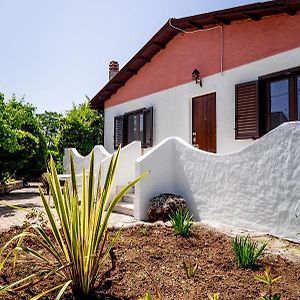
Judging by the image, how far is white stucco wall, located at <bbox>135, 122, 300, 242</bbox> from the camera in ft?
17.8

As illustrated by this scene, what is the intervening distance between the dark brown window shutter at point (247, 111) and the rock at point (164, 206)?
2.21 m

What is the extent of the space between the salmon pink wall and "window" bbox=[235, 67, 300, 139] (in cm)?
63

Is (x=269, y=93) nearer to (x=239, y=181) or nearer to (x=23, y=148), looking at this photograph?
(x=239, y=181)

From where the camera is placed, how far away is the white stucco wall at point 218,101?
7537 mm

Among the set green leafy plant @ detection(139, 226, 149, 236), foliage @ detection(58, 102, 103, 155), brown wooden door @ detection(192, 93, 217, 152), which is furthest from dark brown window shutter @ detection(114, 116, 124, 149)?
green leafy plant @ detection(139, 226, 149, 236)

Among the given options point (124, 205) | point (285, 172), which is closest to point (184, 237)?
point (285, 172)

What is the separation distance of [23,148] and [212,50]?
7036 mm

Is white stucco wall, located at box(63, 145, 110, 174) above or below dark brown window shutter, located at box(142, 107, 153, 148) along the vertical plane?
below

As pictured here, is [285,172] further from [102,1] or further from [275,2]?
[102,1]

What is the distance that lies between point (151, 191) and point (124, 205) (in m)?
1.15

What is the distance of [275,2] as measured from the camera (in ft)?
21.9

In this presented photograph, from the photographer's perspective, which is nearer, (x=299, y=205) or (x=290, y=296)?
(x=290, y=296)

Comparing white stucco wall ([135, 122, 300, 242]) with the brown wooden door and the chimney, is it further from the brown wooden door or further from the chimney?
the chimney

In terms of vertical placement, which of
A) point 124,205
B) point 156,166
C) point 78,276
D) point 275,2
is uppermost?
point 275,2
